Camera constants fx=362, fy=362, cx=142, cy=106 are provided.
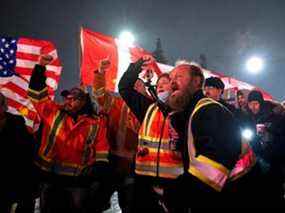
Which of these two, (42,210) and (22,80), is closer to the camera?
(42,210)

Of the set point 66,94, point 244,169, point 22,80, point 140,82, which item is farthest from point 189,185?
point 22,80

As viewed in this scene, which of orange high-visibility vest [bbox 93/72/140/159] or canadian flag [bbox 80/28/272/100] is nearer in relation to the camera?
orange high-visibility vest [bbox 93/72/140/159]

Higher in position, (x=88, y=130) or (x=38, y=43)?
(x=38, y=43)

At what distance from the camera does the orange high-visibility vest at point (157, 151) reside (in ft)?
12.3

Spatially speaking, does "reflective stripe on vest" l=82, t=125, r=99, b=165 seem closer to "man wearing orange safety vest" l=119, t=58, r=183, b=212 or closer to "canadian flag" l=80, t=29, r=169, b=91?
"man wearing orange safety vest" l=119, t=58, r=183, b=212

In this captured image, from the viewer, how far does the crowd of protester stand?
119 inches

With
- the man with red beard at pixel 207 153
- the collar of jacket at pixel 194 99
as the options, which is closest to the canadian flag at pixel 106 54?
the collar of jacket at pixel 194 99

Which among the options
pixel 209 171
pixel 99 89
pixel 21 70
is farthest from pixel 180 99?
pixel 21 70

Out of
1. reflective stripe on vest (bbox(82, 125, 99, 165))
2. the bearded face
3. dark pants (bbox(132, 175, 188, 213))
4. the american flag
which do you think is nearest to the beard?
the bearded face

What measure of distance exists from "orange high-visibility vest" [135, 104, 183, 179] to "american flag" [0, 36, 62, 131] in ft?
A: 13.1

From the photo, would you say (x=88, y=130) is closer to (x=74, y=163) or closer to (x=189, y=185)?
(x=74, y=163)

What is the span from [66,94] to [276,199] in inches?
132

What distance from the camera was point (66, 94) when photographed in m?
5.68

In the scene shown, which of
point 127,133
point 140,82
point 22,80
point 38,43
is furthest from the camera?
point 38,43
